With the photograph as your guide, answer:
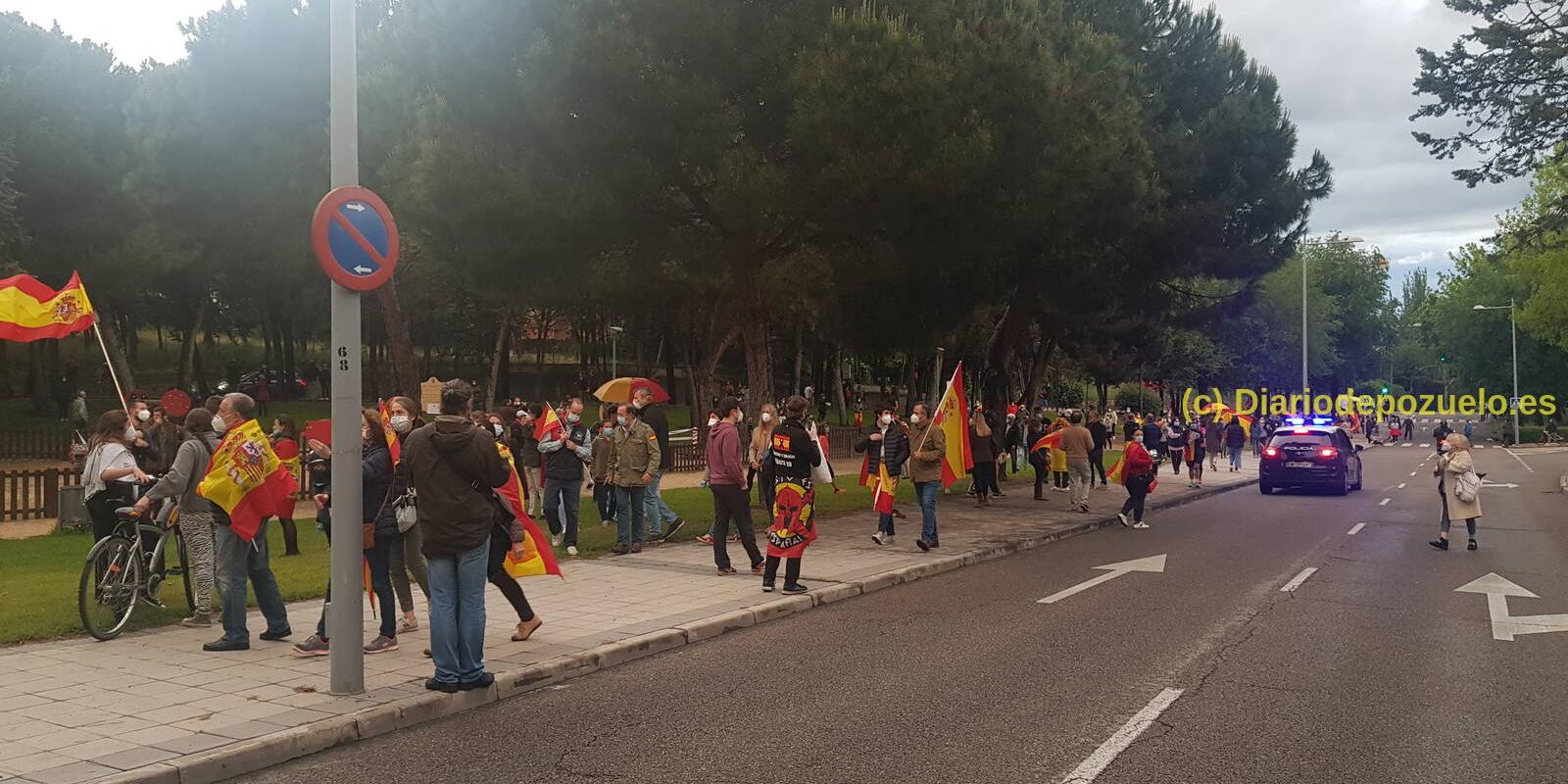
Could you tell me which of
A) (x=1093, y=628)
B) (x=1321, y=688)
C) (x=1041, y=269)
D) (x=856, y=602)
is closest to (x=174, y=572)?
(x=856, y=602)

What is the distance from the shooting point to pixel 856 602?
10953mm

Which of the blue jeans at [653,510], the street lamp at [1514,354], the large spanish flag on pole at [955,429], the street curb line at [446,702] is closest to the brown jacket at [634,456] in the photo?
the blue jeans at [653,510]

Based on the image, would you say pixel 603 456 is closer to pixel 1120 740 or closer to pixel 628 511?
pixel 628 511

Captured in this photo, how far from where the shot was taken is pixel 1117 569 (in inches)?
525

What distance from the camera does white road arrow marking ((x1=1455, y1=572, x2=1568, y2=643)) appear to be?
31.3 feet

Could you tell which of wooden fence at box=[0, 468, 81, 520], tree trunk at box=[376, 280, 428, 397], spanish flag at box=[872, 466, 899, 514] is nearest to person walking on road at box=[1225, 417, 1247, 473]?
spanish flag at box=[872, 466, 899, 514]

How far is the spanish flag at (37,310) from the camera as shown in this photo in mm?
14367

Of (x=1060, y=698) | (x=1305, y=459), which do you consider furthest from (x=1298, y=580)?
(x=1305, y=459)

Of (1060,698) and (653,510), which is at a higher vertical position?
(653,510)

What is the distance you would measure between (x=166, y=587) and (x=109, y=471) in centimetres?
142

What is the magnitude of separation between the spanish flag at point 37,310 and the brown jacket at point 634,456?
7.12 metres

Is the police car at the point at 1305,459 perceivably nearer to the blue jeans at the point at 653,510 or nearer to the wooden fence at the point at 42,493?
the blue jeans at the point at 653,510

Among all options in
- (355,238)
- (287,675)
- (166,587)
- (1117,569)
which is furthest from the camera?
(1117,569)

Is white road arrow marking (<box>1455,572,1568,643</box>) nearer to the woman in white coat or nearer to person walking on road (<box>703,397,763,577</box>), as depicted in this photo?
the woman in white coat
